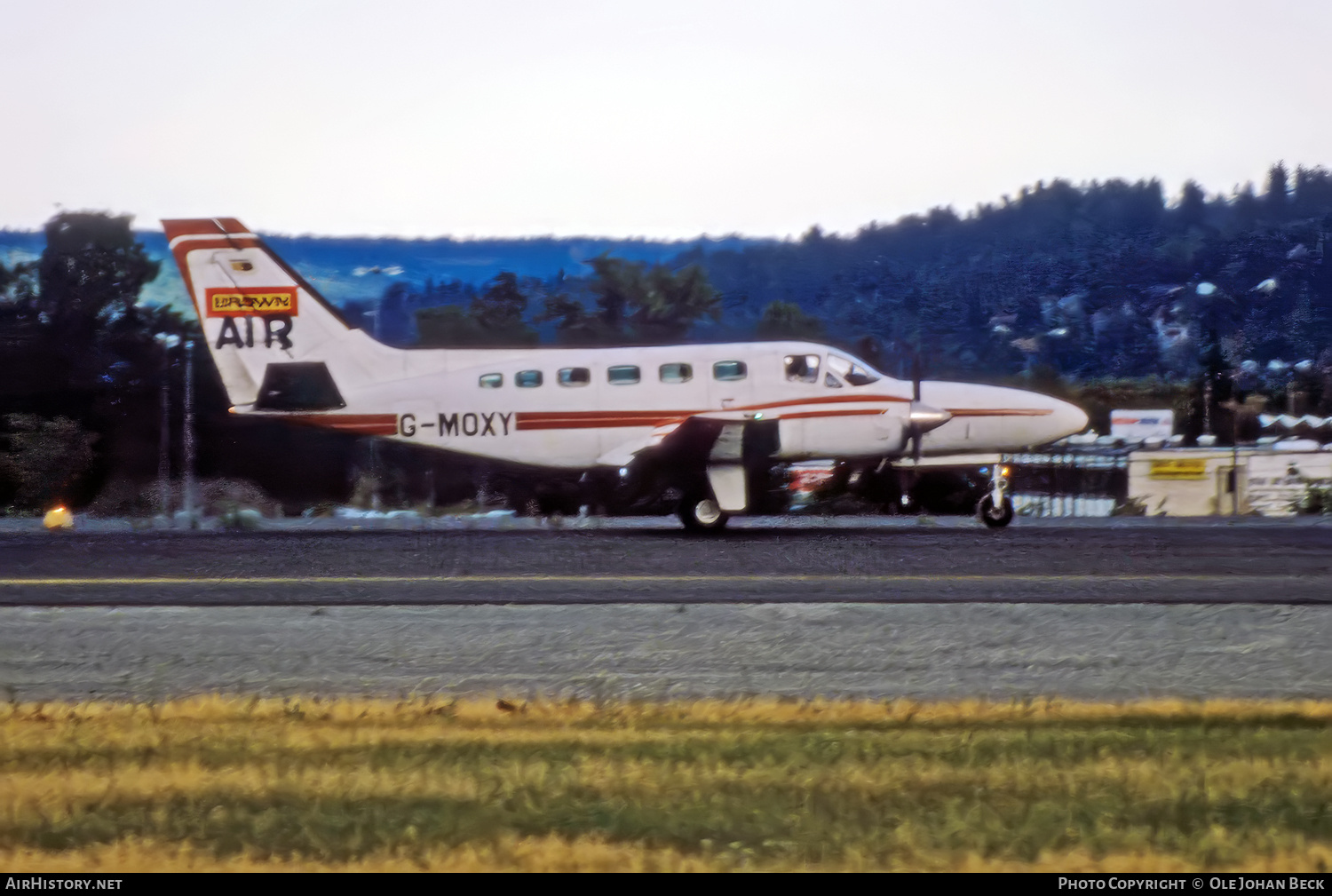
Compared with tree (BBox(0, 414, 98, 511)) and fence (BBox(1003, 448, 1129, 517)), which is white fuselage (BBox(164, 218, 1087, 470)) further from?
fence (BBox(1003, 448, 1129, 517))

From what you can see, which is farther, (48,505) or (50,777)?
(48,505)

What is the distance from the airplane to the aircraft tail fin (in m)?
0.04

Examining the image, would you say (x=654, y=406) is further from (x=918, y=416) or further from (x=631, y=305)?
(x=631, y=305)

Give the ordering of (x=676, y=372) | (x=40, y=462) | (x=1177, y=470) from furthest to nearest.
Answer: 1. (x=1177, y=470)
2. (x=40, y=462)
3. (x=676, y=372)

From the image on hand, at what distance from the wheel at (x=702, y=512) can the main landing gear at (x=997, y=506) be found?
4361mm

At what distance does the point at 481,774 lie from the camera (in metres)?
→ 6.59

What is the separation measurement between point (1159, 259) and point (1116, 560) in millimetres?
30231

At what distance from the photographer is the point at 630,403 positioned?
25.2m

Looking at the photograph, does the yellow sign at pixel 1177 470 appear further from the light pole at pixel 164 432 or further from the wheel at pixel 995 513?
the light pole at pixel 164 432

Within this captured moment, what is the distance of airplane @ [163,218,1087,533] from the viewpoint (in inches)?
953

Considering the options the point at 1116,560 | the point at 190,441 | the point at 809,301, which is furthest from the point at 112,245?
the point at 1116,560

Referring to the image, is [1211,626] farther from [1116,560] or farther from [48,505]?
[48,505]

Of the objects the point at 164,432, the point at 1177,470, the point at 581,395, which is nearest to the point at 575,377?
the point at 581,395

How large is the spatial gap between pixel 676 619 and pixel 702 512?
11231 mm
